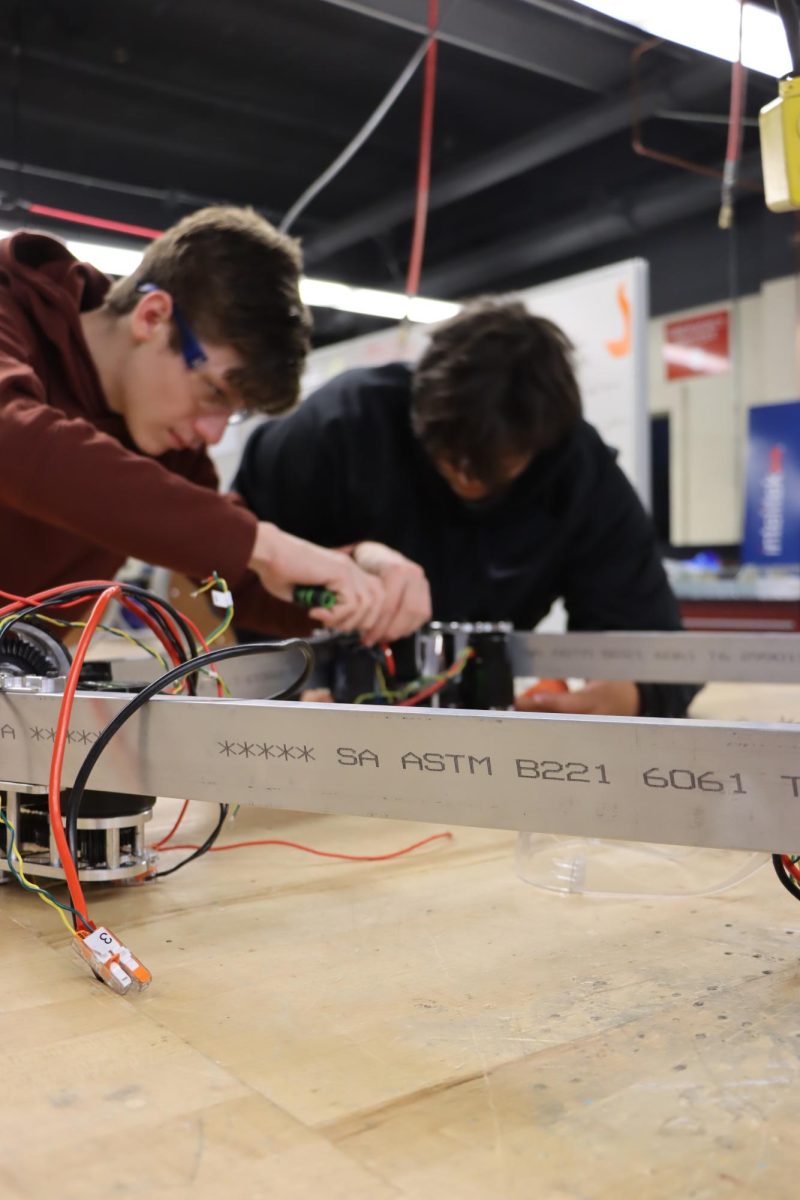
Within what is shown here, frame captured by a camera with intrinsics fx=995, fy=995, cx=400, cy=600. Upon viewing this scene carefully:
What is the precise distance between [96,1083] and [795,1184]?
283 millimetres

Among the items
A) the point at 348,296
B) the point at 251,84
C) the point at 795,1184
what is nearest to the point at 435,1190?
the point at 795,1184

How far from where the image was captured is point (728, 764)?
0.45 meters

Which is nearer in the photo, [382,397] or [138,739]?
[138,739]

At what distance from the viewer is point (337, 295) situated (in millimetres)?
6016

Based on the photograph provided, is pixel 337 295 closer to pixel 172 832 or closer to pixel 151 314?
pixel 151 314

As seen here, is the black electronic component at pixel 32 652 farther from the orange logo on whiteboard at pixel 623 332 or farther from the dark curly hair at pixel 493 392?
the orange logo on whiteboard at pixel 623 332

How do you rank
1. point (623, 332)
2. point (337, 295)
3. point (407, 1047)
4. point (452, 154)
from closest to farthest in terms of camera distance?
1. point (407, 1047)
2. point (623, 332)
3. point (452, 154)
4. point (337, 295)

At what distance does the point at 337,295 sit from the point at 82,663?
5.64m

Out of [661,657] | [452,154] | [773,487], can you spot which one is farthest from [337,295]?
[661,657]

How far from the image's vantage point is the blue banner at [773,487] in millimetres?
3158

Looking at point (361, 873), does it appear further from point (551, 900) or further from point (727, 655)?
point (727, 655)

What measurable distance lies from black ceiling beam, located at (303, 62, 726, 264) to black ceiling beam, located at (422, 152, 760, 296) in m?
0.55

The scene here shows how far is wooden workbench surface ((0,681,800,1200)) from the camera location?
0.37 m

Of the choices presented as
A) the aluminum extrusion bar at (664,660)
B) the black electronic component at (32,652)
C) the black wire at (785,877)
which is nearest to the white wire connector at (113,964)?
the black electronic component at (32,652)
